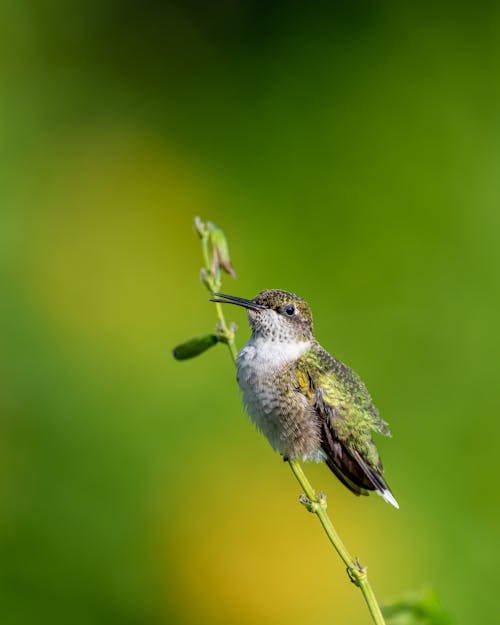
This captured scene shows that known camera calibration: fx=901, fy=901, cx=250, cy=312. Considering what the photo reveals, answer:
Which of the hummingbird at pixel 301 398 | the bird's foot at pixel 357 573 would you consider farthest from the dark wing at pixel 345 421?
the bird's foot at pixel 357 573

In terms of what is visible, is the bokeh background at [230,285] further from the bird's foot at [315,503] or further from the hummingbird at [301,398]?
the bird's foot at [315,503]

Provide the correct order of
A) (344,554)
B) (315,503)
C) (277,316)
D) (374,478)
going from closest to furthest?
(344,554) < (315,503) < (374,478) < (277,316)

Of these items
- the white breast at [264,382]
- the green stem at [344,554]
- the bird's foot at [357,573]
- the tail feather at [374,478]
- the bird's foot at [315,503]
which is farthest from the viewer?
the white breast at [264,382]

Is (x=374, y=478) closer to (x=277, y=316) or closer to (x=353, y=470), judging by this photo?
(x=353, y=470)

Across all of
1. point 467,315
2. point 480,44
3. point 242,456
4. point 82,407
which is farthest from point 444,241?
point 82,407

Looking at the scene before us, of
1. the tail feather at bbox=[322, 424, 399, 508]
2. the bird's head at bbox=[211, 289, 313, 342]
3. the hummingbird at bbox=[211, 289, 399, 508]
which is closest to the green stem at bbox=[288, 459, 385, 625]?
the tail feather at bbox=[322, 424, 399, 508]

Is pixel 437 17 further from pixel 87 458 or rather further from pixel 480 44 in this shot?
pixel 87 458

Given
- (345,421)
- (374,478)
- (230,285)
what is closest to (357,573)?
(374,478)
